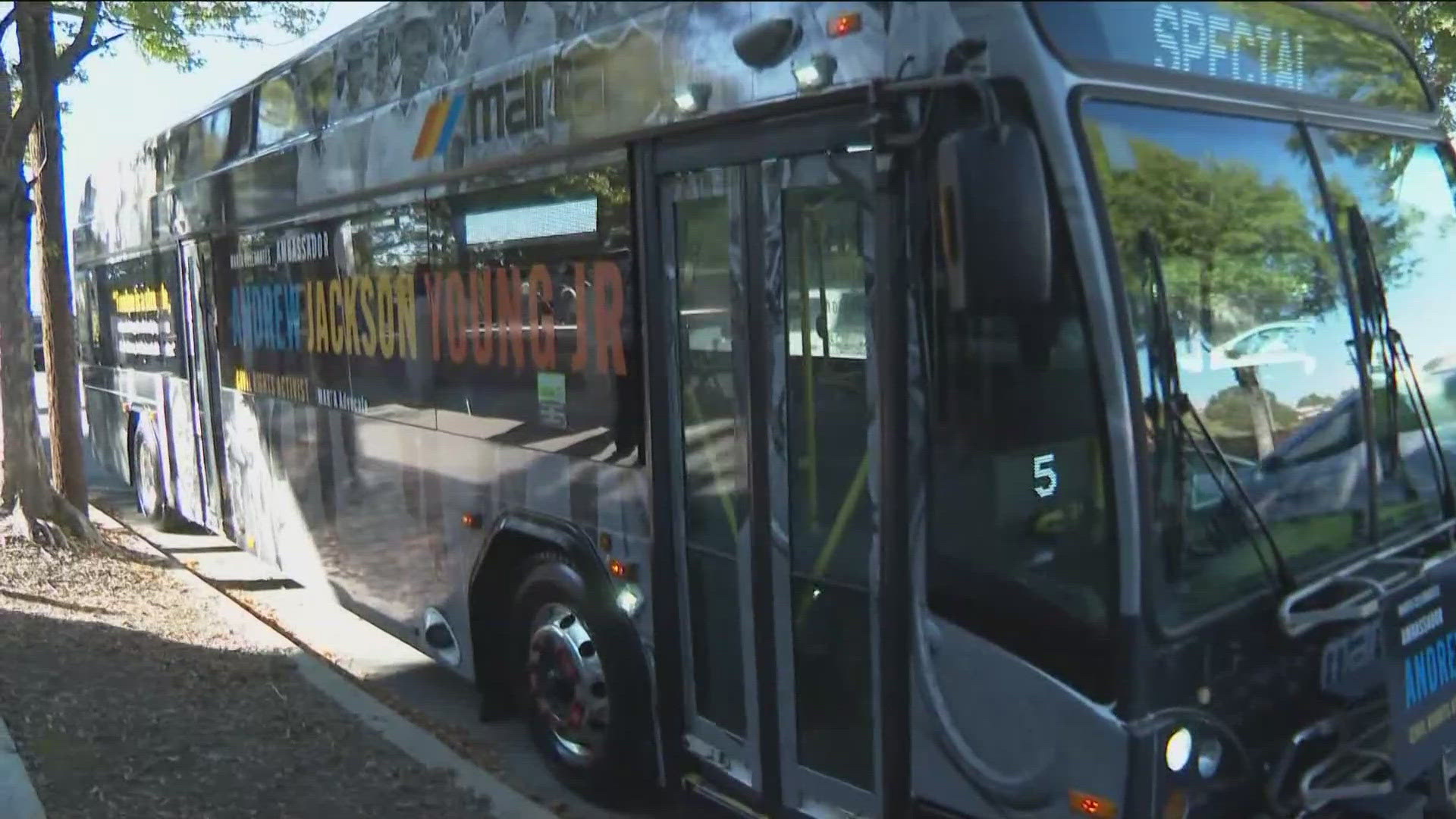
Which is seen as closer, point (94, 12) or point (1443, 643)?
point (1443, 643)

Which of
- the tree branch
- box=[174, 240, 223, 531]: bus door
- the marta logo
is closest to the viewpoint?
the marta logo

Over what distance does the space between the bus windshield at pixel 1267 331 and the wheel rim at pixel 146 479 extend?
924 centimetres

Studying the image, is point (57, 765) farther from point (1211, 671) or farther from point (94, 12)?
point (1211, 671)

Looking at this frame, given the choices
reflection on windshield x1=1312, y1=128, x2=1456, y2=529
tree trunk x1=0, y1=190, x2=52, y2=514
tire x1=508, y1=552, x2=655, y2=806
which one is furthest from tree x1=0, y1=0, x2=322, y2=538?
reflection on windshield x1=1312, y1=128, x2=1456, y2=529

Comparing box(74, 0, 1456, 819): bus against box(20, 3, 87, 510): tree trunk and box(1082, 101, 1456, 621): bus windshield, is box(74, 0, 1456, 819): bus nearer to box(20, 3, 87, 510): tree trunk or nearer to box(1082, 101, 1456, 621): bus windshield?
box(1082, 101, 1456, 621): bus windshield

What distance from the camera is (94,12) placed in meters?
4.70

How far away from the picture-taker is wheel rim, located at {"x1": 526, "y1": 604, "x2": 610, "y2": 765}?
466 cm

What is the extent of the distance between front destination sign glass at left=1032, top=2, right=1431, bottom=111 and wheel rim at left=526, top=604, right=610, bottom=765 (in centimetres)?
274

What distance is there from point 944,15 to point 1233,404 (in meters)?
1.28

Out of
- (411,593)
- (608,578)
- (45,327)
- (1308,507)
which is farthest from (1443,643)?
(45,327)

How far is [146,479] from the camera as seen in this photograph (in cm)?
1072

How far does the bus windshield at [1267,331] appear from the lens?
308 cm

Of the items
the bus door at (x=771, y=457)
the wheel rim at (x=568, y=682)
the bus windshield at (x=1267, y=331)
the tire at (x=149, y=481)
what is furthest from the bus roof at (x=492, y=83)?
the tire at (x=149, y=481)

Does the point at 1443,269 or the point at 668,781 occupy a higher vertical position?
the point at 1443,269
